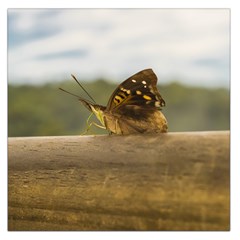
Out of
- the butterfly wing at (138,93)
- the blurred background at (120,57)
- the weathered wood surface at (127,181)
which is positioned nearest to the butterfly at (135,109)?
the butterfly wing at (138,93)

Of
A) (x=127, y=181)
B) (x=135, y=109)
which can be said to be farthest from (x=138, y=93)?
(x=127, y=181)

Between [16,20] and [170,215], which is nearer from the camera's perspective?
[170,215]

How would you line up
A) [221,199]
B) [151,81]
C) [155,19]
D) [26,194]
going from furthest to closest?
[155,19]
[151,81]
[26,194]
[221,199]

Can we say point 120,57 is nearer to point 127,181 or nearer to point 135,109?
point 135,109

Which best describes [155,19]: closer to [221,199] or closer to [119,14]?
[119,14]

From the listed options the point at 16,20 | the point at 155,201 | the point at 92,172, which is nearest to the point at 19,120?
the point at 16,20
